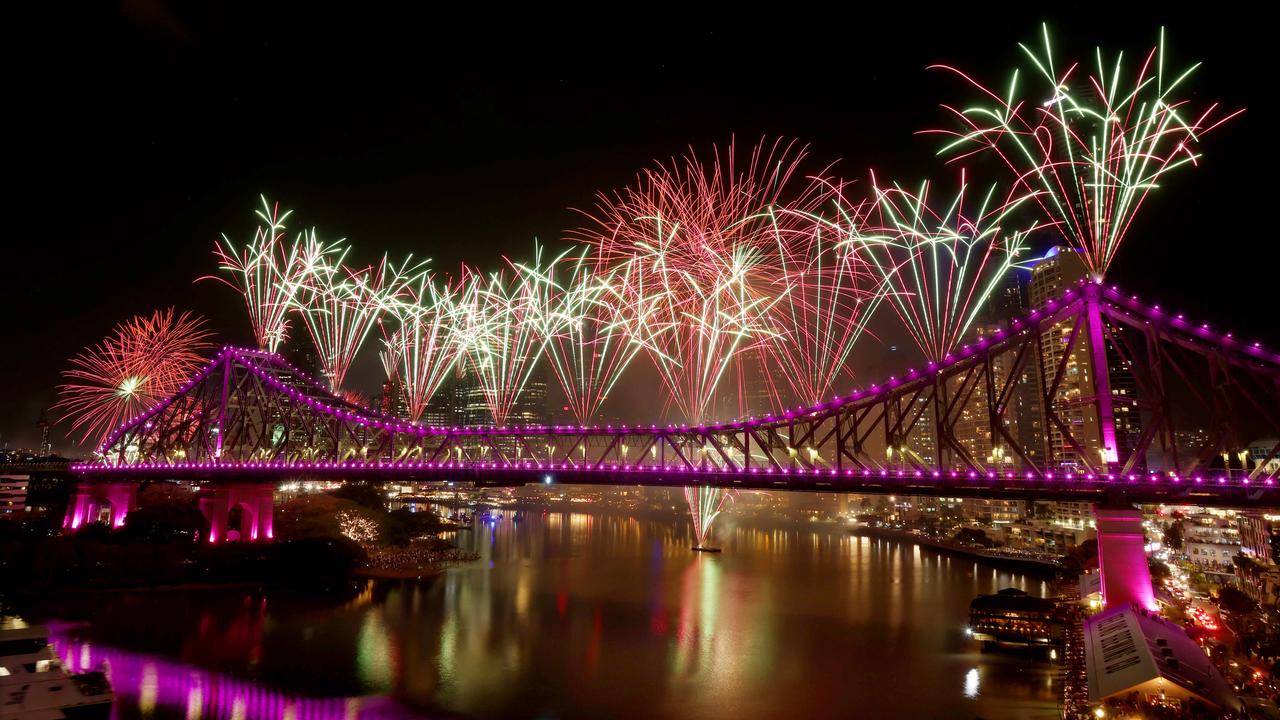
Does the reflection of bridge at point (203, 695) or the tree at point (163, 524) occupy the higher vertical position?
the tree at point (163, 524)

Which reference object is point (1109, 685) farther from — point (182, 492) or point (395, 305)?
point (182, 492)

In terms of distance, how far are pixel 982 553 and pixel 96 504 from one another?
86.9 m

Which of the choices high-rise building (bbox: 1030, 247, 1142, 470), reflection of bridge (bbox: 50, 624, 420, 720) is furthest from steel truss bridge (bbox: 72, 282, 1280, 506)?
high-rise building (bbox: 1030, 247, 1142, 470)

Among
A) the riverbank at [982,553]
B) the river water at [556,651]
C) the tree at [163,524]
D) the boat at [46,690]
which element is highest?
the tree at [163,524]

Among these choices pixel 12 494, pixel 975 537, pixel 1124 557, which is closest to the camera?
pixel 1124 557

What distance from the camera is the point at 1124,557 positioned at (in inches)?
1163

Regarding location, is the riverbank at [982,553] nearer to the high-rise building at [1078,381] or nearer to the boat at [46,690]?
the high-rise building at [1078,381]

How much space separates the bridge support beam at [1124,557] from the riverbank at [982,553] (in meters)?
46.9

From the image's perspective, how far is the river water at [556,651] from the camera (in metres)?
28.9

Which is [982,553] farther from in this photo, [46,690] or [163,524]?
[46,690]

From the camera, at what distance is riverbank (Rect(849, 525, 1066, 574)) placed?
7593 cm

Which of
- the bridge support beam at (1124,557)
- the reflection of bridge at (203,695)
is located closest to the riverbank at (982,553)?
the bridge support beam at (1124,557)

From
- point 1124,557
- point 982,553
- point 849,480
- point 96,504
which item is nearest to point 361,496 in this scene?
point 96,504

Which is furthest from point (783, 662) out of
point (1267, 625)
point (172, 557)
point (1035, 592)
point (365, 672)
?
point (172, 557)
